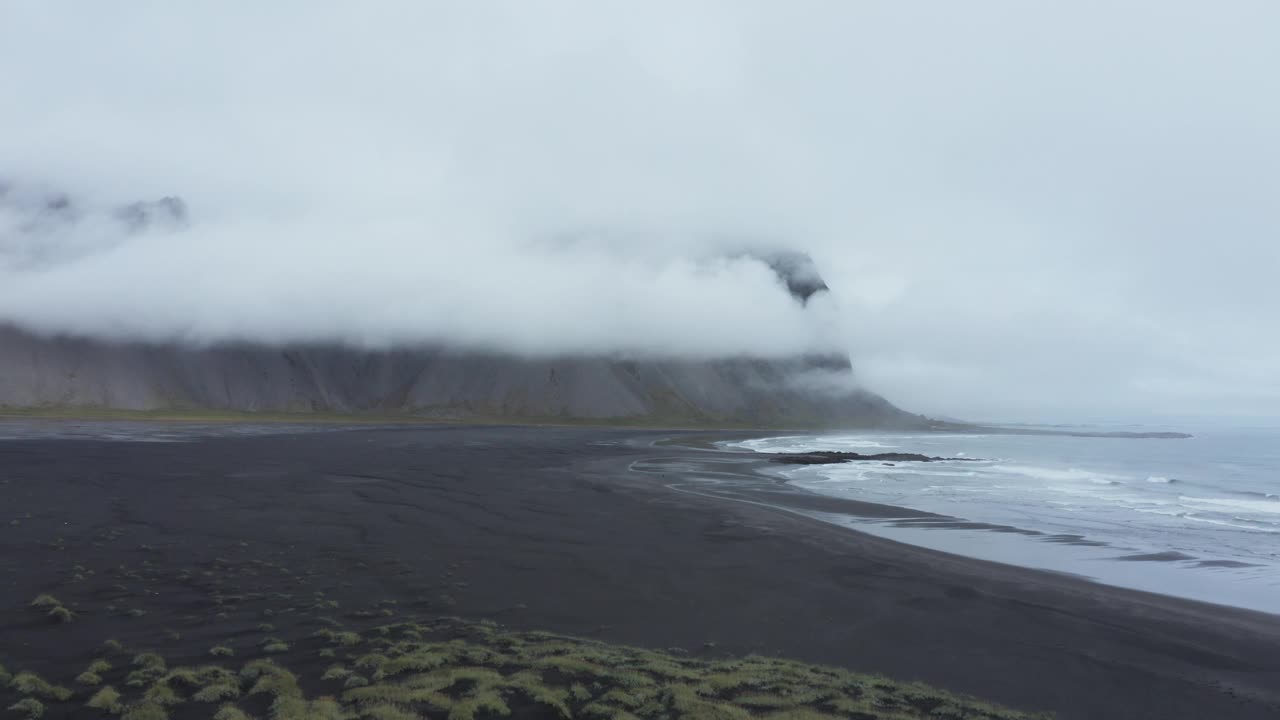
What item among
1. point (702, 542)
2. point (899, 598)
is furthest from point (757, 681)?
point (702, 542)

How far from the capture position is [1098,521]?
1409 inches

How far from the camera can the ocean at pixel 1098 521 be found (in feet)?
77.7

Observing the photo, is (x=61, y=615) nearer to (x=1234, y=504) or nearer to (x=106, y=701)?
(x=106, y=701)

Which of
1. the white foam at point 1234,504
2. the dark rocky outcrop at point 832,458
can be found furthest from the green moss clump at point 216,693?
the dark rocky outcrop at point 832,458

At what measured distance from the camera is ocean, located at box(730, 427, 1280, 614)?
77.7 ft

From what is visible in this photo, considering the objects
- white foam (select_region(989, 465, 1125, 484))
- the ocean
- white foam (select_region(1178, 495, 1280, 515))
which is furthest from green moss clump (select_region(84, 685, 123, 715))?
white foam (select_region(989, 465, 1125, 484))

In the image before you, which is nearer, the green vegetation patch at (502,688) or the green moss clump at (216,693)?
the green vegetation patch at (502,688)

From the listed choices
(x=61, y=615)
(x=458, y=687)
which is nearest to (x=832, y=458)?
(x=458, y=687)

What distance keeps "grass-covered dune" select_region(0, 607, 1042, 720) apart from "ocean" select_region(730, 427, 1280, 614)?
15142mm

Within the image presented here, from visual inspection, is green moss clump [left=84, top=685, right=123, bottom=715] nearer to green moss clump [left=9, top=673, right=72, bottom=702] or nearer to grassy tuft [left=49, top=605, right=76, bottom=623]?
green moss clump [left=9, top=673, right=72, bottom=702]

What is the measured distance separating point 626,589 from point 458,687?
28.5ft

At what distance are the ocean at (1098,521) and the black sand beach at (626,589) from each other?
3.17 metres

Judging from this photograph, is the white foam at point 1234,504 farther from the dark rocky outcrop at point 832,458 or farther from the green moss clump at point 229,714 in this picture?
the green moss clump at point 229,714

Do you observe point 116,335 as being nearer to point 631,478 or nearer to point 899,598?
point 631,478
